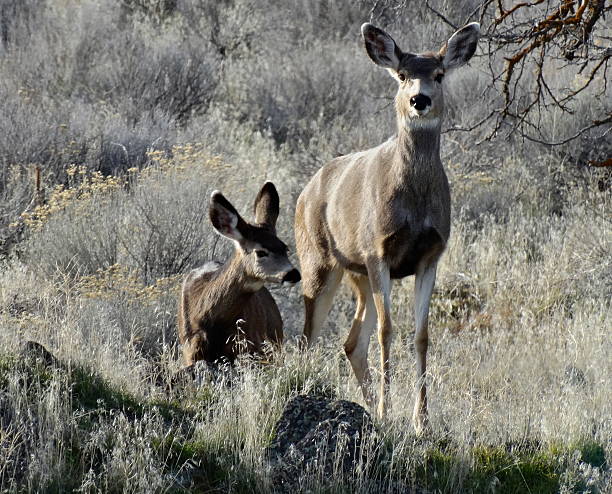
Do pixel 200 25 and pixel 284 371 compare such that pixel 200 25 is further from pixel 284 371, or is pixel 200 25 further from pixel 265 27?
pixel 284 371

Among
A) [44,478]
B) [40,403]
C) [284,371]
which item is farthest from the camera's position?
[284,371]

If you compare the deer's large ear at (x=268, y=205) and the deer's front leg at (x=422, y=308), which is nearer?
the deer's front leg at (x=422, y=308)

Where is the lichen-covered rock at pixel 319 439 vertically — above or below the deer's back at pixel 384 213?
below

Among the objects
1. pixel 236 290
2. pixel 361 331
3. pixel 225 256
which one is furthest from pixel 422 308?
pixel 225 256

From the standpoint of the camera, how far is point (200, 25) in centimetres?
2316

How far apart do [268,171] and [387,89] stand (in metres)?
5.44

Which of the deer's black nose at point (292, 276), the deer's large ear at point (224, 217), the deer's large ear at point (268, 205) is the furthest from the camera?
the deer's large ear at point (268, 205)

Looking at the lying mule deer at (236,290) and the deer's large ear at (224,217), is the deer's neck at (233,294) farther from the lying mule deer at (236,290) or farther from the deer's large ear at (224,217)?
the deer's large ear at (224,217)

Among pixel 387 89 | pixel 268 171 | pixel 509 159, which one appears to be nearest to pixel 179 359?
pixel 268 171

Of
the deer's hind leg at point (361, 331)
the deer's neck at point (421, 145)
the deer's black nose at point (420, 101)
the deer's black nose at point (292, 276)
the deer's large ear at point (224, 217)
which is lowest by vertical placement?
the deer's hind leg at point (361, 331)

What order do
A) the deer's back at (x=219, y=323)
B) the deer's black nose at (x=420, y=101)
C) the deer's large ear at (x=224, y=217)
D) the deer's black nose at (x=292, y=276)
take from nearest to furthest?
1. the deer's black nose at (x=420, y=101)
2. the deer's black nose at (x=292, y=276)
3. the deer's large ear at (x=224, y=217)
4. the deer's back at (x=219, y=323)

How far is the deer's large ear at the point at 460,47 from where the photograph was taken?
7992 millimetres

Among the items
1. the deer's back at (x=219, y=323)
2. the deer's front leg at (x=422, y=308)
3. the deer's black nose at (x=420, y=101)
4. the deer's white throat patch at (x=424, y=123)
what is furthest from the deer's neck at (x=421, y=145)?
the deer's back at (x=219, y=323)

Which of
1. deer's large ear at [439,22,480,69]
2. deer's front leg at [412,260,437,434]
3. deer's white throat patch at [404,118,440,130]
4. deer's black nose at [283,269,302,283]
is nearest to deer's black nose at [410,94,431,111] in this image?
deer's white throat patch at [404,118,440,130]
